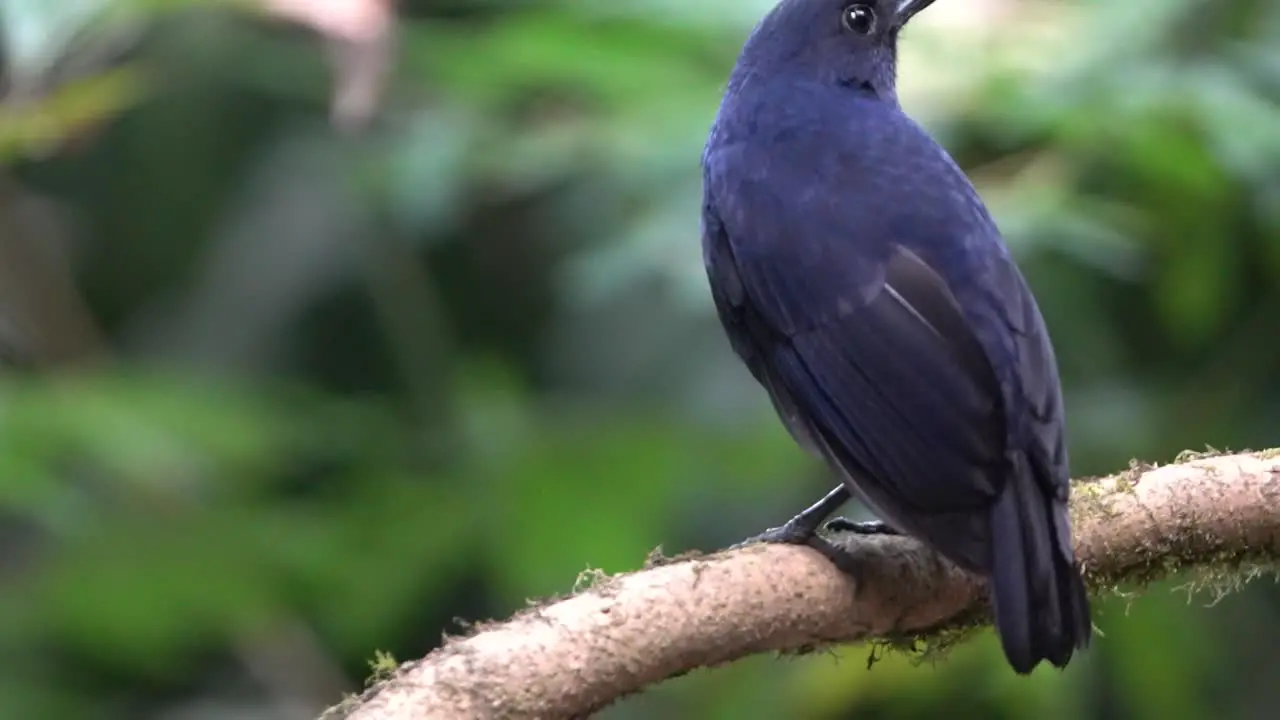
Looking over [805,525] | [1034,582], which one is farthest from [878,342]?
[1034,582]

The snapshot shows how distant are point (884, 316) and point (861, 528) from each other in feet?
1.14

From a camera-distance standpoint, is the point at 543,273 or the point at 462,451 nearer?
the point at 462,451

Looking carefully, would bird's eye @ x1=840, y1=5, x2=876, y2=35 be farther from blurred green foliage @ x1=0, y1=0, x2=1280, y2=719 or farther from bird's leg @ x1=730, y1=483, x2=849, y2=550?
bird's leg @ x1=730, y1=483, x2=849, y2=550

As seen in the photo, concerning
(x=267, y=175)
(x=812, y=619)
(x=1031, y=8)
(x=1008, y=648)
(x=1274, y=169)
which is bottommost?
(x=1008, y=648)

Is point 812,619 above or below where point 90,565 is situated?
below

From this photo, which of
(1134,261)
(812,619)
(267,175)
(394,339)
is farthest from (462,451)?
(812,619)

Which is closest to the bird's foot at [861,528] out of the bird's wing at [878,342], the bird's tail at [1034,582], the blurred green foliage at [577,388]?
the bird's wing at [878,342]

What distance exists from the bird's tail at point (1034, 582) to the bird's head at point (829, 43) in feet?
Result: 3.62

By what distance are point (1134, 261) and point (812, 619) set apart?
1.80 m

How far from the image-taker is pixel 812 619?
7.69 ft

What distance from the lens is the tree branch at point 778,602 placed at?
6.51ft

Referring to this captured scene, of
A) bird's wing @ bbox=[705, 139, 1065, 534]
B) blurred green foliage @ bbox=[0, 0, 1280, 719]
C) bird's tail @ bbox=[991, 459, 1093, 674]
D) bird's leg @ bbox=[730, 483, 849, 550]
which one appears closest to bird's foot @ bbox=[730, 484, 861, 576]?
bird's leg @ bbox=[730, 483, 849, 550]

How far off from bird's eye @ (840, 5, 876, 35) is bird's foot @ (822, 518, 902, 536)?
99cm

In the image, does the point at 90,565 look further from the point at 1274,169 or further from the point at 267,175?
the point at 1274,169
